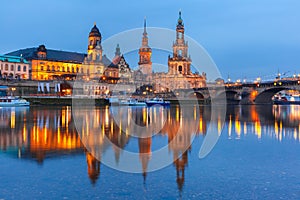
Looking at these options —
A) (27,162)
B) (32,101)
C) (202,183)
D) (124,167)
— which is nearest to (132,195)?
(202,183)

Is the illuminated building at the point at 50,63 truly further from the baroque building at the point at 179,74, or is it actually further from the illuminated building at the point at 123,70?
the baroque building at the point at 179,74

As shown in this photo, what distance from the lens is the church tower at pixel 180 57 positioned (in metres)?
173

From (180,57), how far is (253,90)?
89.5 meters

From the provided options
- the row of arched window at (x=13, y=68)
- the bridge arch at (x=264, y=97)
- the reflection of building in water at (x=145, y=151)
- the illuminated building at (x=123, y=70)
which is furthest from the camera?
the illuminated building at (x=123, y=70)

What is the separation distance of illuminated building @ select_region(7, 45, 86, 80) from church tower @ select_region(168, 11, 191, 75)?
168 feet

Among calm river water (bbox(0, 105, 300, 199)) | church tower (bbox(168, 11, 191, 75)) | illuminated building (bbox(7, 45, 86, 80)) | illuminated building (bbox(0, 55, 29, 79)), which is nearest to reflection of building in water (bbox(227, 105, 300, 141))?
calm river water (bbox(0, 105, 300, 199))

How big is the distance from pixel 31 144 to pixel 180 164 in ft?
21.9

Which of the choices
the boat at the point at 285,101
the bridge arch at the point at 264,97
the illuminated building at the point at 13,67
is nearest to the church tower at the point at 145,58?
the boat at the point at 285,101

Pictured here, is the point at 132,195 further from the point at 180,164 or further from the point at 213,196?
the point at 180,164

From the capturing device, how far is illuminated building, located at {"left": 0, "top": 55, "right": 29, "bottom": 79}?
106m

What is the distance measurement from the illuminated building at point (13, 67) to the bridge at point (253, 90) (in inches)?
2248

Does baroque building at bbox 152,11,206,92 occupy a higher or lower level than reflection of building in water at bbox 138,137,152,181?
higher

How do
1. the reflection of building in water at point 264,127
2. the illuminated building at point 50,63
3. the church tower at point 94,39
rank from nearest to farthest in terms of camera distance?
the reflection of building in water at point 264,127 → the illuminated building at point 50,63 → the church tower at point 94,39

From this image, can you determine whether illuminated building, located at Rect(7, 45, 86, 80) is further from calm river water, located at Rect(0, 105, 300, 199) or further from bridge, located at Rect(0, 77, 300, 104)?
calm river water, located at Rect(0, 105, 300, 199)
